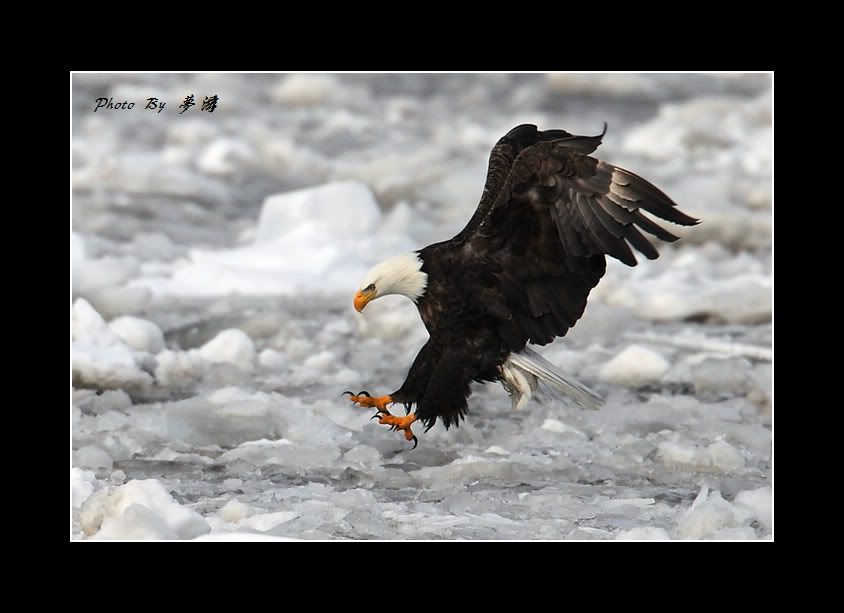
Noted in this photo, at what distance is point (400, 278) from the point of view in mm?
4949

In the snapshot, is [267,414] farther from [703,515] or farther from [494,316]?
[703,515]

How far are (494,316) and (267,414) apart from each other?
1.28m

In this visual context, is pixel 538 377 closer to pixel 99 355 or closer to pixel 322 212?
pixel 99 355

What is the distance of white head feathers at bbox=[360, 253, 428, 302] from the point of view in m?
4.93

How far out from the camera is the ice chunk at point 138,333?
6344mm

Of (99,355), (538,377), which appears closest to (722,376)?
(538,377)

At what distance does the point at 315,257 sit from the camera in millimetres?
7484

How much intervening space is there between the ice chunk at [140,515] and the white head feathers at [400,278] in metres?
1.10

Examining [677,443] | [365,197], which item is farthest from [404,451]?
[365,197]

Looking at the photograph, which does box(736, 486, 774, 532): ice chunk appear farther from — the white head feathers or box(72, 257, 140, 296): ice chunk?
box(72, 257, 140, 296): ice chunk

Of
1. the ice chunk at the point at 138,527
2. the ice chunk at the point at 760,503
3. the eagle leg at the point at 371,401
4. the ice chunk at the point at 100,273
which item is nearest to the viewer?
the ice chunk at the point at 138,527

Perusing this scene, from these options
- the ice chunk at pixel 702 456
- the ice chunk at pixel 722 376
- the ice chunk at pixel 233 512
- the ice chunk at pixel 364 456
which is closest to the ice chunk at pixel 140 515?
the ice chunk at pixel 233 512

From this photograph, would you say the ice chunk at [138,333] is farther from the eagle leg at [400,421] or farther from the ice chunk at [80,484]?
the eagle leg at [400,421]

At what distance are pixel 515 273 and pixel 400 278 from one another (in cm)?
46
